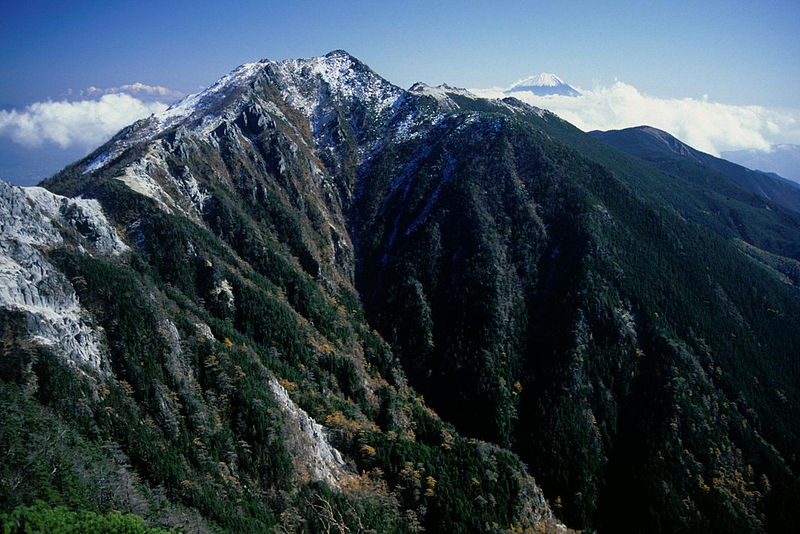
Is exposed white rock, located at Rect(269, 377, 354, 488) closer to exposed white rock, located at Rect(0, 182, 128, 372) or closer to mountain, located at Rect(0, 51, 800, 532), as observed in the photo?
mountain, located at Rect(0, 51, 800, 532)

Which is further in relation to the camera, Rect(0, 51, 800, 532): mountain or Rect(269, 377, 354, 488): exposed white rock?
Rect(269, 377, 354, 488): exposed white rock

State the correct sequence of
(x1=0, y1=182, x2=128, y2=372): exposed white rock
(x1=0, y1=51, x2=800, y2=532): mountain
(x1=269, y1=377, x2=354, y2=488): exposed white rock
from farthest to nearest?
1. (x1=269, y1=377, x2=354, y2=488): exposed white rock
2. (x1=0, y1=51, x2=800, y2=532): mountain
3. (x1=0, y1=182, x2=128, y2=372): exposed white rock

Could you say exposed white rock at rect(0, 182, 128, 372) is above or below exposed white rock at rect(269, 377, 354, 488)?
above

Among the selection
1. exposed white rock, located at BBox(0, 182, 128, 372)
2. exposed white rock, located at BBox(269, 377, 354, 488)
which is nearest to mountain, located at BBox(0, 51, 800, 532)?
exposed white rock, located at BBox(0, 182, 128, 372)

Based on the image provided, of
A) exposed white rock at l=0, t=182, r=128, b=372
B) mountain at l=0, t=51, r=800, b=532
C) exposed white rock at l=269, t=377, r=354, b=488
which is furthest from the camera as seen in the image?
exposed white rock at l=269, t=377, r=354, b=488

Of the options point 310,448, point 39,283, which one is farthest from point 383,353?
point 39,283

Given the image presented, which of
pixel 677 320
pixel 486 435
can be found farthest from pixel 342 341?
pixel 677 320

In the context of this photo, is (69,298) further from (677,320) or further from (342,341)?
(677,320)

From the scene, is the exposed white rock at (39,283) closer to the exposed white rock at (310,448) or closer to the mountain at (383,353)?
the mountain at (383,353)
